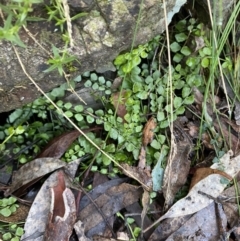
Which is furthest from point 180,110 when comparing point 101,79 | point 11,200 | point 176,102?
point 11,200

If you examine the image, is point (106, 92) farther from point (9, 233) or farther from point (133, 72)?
point (9, 233)

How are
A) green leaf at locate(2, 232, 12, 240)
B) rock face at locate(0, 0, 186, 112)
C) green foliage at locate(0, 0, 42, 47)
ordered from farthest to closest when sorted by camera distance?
green leaf at locate(2, 232, 12, 240) < rock face at locate(0, 0, 186, 112) < green foliage at locate(0, 0, 42, 47)

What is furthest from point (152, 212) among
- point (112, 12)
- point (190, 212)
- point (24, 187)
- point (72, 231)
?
point (112, 12)

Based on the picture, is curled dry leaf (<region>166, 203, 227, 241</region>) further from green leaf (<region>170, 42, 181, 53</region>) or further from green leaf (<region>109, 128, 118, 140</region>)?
green leaf (<region>170, 42, 181, 53</region>)

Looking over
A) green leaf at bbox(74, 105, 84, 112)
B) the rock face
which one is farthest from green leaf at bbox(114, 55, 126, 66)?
green leaf at bbox(74, 105, 84, 112)

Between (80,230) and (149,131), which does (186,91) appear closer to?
(149,131)

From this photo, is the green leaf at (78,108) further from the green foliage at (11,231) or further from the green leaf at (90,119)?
the green foliage at (11,231)

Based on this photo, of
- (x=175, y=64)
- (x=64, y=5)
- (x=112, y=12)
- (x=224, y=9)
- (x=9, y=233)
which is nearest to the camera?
(x=64, y=5)

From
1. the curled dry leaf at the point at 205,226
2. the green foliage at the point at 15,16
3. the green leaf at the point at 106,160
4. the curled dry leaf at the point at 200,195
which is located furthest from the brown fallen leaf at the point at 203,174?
the green foliage at the point at 15,16
